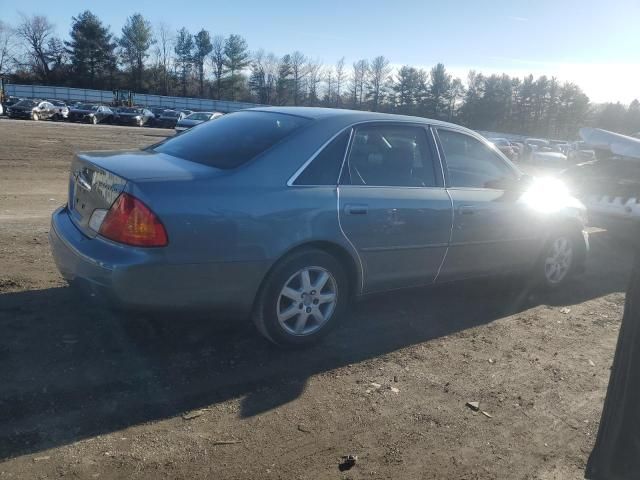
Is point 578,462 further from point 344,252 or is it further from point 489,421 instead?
point 344,252

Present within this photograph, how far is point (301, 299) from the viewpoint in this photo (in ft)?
12.9

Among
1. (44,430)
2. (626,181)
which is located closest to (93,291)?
(44,430)

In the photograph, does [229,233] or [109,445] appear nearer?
[109,445]

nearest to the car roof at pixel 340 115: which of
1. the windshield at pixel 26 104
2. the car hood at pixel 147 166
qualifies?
the car hood at pixel 147 166

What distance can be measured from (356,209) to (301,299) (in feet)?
2.47

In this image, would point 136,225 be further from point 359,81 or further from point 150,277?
point 359,81

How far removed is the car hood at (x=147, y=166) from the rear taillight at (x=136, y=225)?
0.56 feet

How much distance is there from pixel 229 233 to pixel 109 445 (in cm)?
136

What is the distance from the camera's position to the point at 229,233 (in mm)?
3484

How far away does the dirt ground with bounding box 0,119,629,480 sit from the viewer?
9.21 feet

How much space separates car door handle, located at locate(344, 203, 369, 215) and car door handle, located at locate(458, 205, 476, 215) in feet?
3.36

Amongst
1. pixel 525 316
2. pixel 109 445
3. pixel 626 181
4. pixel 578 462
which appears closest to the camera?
pixel 109 445

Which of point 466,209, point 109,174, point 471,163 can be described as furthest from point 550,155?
point 109,174

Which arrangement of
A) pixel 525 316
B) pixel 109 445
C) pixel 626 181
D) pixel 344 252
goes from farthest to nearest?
pixel 626 181 → pixel 525 316 → pixel 344 252 → pixel 109 445
